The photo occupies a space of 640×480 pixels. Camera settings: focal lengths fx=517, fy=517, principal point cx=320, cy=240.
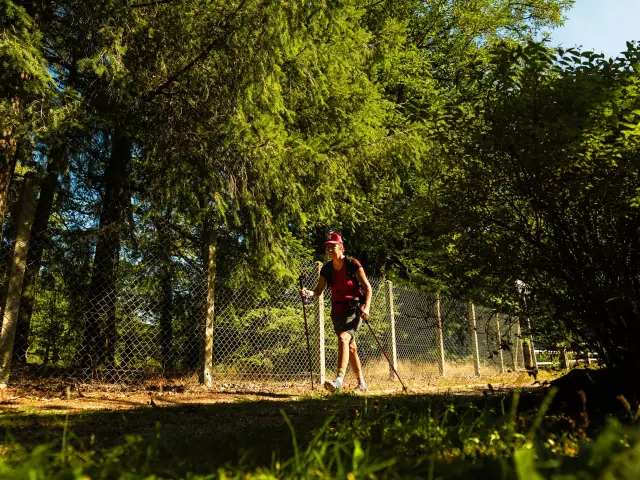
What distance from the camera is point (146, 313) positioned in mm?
6902

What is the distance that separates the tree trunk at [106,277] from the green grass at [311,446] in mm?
2234

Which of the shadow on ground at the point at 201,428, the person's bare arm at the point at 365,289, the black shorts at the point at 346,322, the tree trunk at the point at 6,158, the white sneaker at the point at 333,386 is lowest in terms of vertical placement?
the shadow on ground at the point at 201,428

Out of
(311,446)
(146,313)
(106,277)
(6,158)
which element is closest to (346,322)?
(146,313)

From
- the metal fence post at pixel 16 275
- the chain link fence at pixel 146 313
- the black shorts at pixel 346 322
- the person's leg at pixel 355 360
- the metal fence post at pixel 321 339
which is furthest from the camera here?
the metal fence post at pixel 321 339

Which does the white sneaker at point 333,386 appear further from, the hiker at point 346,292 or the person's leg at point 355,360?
the person's leg at point 355,360

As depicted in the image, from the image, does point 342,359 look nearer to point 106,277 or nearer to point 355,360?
point 355,360

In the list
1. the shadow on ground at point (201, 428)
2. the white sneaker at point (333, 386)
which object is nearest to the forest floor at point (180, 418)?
the shadow on ground at point (201, 428)

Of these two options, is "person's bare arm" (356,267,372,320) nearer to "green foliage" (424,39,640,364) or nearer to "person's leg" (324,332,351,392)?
"person's leg" (324,332,351,392)

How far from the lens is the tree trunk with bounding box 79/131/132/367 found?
255 inches

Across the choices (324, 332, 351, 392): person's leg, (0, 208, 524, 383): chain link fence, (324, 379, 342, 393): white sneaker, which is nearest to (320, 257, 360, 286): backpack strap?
(324, 332, 351, 392): person's leg

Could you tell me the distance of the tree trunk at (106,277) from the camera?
6.46 metres

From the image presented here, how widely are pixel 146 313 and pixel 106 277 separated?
70 cm

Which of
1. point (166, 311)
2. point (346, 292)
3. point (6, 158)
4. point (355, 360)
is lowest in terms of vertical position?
point (355, 360)

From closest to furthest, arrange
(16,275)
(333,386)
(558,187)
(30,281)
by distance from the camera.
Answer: (558,187) < (16,275) < (333,386) < (30,281)
